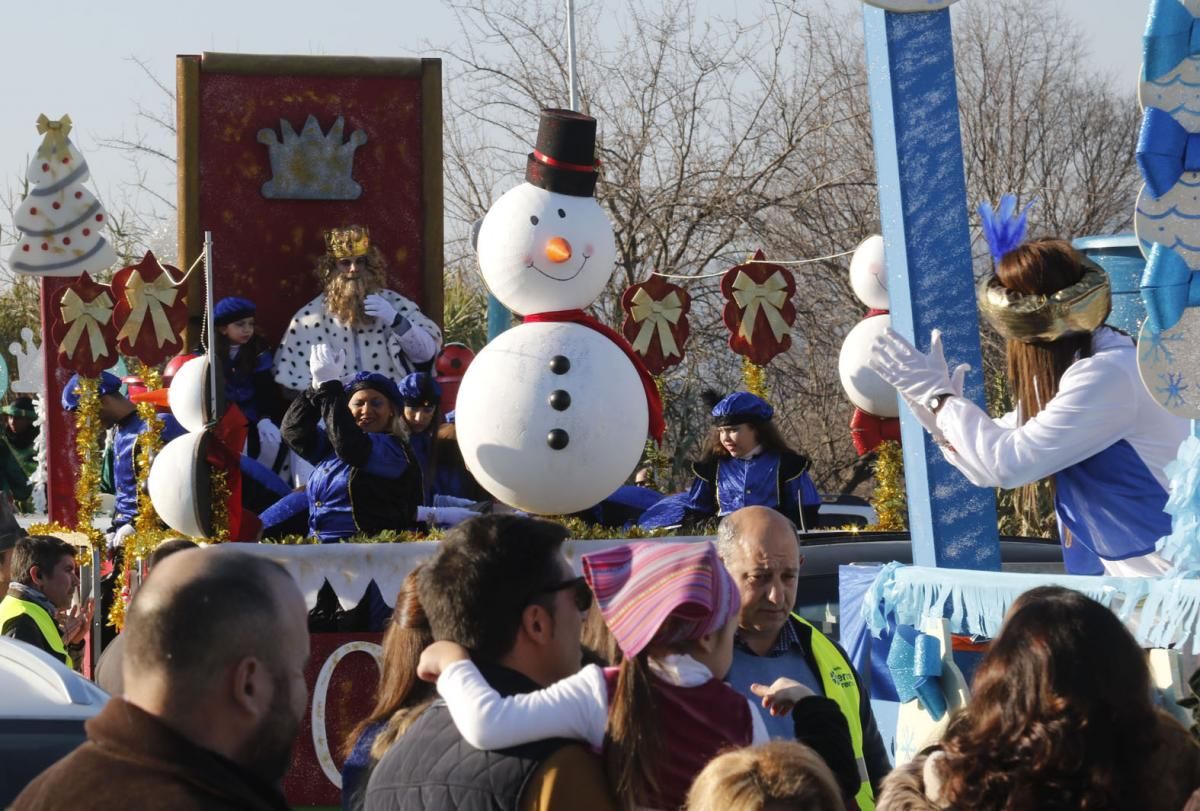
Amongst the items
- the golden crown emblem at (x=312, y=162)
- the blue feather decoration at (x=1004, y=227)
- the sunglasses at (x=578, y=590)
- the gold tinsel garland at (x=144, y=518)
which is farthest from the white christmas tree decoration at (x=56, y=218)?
the sunglasses at (x=578, y=590)

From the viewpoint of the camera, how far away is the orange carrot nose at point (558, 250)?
720cm

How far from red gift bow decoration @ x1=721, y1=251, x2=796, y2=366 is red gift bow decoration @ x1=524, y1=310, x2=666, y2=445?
154cm

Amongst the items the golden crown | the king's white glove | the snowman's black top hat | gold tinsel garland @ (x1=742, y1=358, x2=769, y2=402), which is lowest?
gold tinsel garland @ (x1=742, y1=358, x2=769, y2=402)

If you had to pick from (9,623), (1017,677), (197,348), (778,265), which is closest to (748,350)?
(778,265)

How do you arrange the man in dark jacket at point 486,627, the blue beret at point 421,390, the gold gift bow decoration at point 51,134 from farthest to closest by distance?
the gold gift bow decoration at point 51,134
the blue beret at point 421,390
the man in dark jacket at point 486,627

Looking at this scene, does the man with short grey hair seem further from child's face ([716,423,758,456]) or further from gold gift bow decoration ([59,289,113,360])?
gold gift bow decoration ([59,289,113,360])

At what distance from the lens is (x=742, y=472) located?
8805 millimetres

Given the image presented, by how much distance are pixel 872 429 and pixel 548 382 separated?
294 centimetres

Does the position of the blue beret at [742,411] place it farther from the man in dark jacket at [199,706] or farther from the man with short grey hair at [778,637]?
the man in dark jacket at [199,706]

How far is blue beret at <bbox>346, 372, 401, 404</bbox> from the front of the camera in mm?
7598

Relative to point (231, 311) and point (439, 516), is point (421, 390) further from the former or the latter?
point (231, 311)

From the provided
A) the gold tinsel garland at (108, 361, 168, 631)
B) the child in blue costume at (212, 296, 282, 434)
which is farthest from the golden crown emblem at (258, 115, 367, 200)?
the gold tinsel garland at (108, 361, 168, 631)

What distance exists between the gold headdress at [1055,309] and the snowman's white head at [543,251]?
283cm

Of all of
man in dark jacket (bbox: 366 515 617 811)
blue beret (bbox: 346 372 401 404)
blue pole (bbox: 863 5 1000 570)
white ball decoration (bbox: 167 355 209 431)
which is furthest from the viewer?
white ball decoration (bbox: 167 355 209 431)
